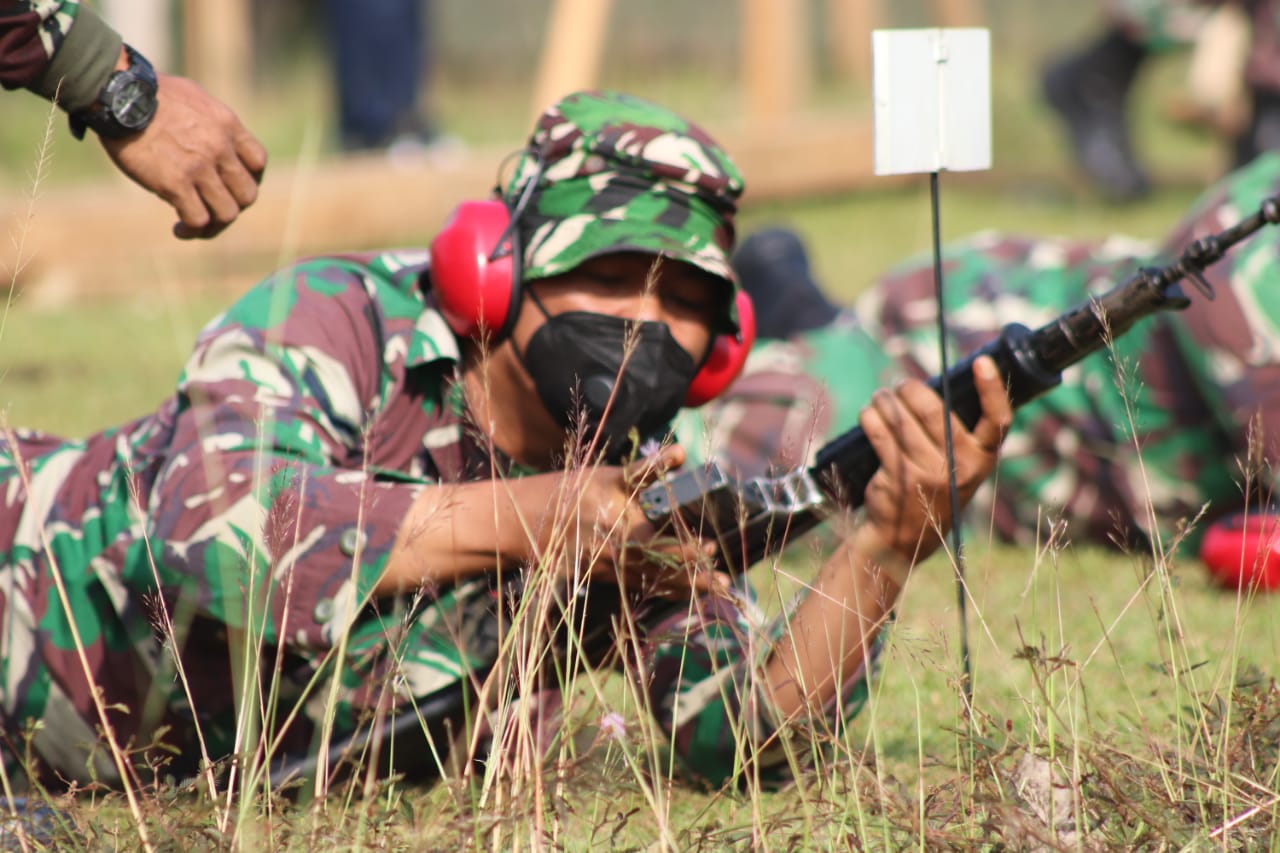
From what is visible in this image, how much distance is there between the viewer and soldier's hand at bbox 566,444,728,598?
1.95m

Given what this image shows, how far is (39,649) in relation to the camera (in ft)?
8.12

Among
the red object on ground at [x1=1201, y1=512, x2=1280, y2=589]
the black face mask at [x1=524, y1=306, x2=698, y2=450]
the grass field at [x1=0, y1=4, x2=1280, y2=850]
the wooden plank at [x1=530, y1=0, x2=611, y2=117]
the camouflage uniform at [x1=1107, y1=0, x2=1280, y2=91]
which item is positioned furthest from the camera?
the camouflage uniform at [x1=1107, y1=0, x2=1280, y2=91]

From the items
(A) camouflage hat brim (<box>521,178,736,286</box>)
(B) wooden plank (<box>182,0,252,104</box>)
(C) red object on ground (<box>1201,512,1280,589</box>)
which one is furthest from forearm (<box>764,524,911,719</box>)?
(B) wooden plank (<box>182,0,252,104</box>)

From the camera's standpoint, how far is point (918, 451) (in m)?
2.31

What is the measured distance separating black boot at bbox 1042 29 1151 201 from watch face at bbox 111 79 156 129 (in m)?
7.61

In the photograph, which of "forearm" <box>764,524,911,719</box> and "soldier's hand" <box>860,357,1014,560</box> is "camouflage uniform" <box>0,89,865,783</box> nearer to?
"forearm" <box>764,524,911,719</box>

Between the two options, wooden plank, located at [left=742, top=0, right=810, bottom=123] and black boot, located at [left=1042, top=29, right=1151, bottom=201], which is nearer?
wooden plank, located at [left=742, top=0, right=810, bottom=123]

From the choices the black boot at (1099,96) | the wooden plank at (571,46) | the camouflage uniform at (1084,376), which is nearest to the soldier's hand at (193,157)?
the camouflage uniform at (1084,376)

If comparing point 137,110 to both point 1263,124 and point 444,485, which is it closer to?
point 444,485

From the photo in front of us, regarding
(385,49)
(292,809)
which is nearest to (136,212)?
(385,49)

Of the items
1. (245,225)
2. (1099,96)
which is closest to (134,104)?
(245,225)

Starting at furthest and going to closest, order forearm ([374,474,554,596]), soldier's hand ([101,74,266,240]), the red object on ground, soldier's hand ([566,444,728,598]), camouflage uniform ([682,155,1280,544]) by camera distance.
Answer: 1. camouflage uniform ([682,155,1280,544])
2. the red object on ground
3. soldier's hand ([101,74,266,240])
4. forearm ([374,474,554,596])
5. soldier's hand ([566,444,728,598])

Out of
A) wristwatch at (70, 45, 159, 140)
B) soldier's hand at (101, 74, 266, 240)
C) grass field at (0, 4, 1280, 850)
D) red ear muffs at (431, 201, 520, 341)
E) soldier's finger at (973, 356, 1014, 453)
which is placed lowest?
grass field at (0, 4, 1280, 850)

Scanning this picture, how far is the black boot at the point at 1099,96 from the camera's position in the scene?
9.18 m
